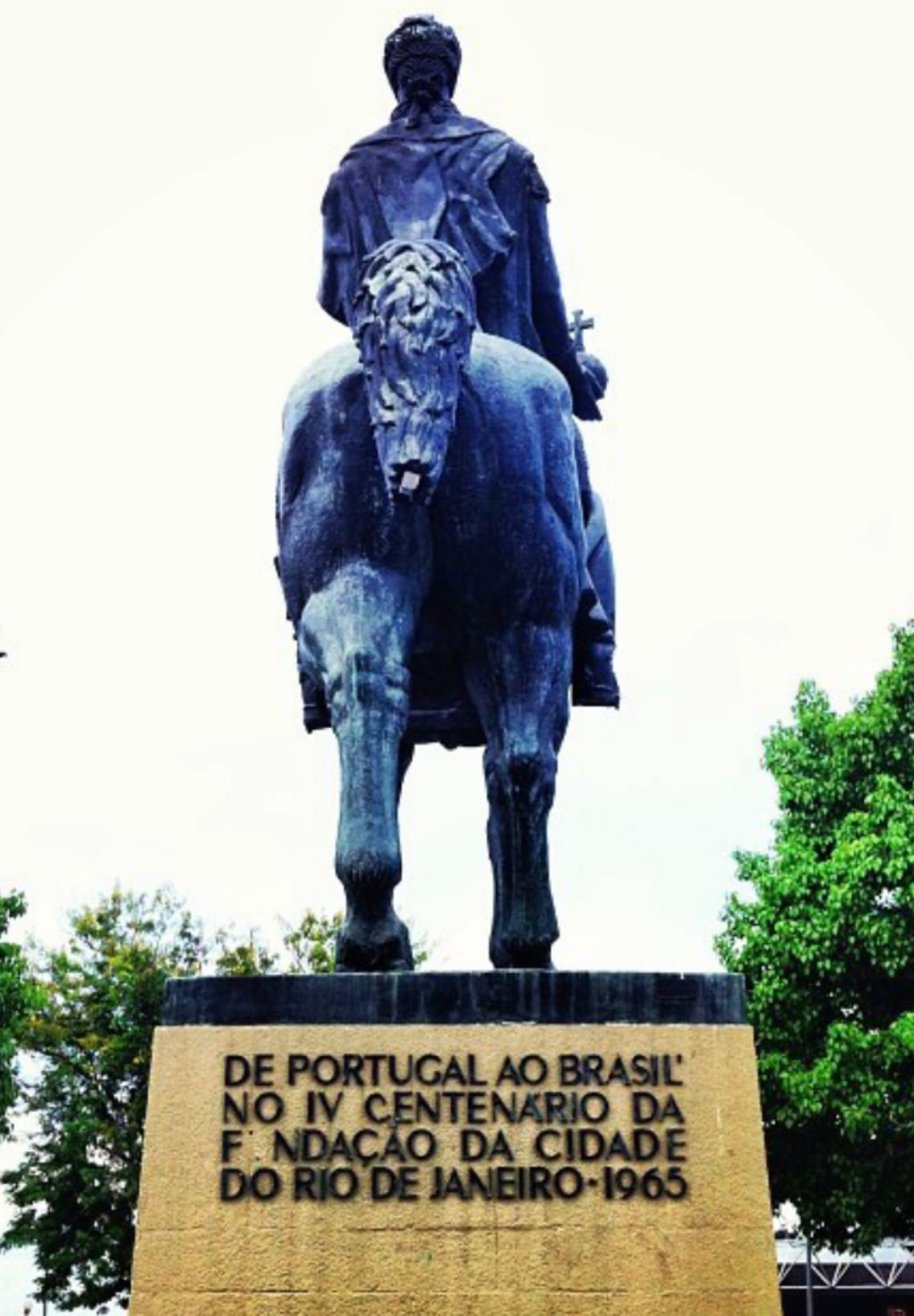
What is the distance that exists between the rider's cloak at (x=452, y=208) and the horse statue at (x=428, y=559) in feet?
2.42

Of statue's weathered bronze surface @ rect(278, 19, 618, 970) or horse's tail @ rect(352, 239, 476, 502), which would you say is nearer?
horse's tail @ rect(352, 239, 476, 502)

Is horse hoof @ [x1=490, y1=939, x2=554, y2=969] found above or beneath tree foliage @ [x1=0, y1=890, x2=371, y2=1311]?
beneath

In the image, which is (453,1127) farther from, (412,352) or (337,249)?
(337,249)

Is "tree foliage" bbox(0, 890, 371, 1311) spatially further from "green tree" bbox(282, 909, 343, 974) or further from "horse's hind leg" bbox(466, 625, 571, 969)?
"horse's hind leg" bbox(466, 625, 571, 969)

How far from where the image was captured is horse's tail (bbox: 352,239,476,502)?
18.2 feet

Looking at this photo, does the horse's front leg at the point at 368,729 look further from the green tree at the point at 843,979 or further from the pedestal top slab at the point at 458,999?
the green tree at the point at 843,979

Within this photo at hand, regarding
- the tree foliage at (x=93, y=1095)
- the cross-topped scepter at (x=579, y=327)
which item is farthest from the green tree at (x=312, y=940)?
the cross-topped scepter at (x=579, y=327)

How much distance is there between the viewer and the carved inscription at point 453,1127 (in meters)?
5.21

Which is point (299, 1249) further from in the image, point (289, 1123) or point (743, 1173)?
point (743, 1173)

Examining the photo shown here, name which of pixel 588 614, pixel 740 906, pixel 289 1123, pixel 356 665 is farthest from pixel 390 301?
pixel 740 906

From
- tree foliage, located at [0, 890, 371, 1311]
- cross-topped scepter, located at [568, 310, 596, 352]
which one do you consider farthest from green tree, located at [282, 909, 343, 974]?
cross-topped scepter, located at [568, 310, 596, 352]

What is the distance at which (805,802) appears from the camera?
23609mm

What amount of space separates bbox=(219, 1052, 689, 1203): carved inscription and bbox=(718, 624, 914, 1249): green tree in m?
Answer: 16.1

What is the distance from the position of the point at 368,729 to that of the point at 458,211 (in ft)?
8.36
